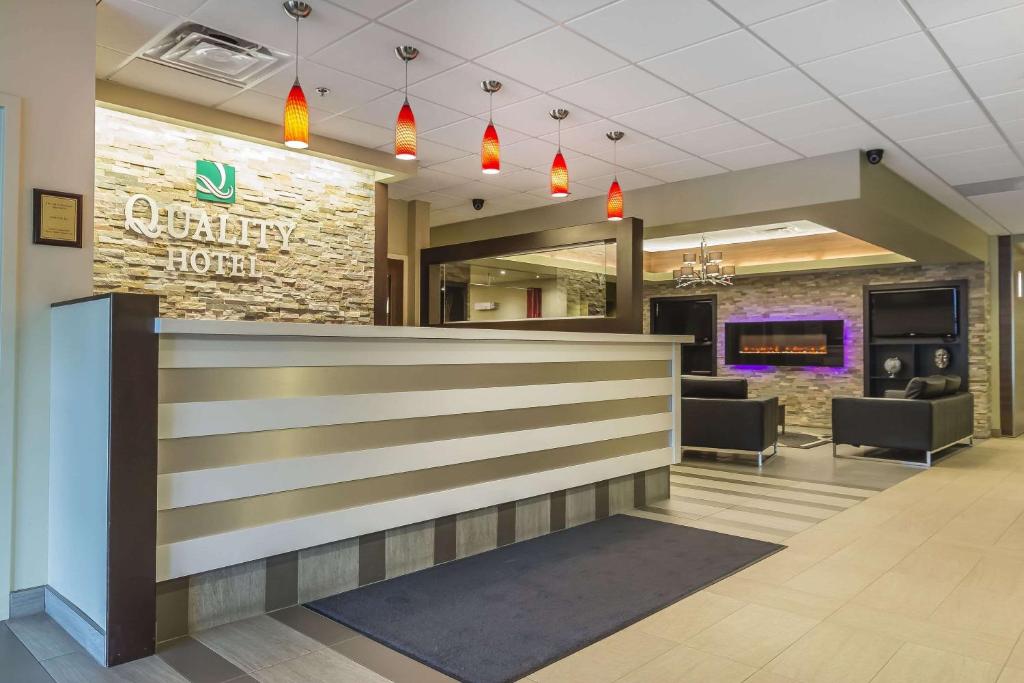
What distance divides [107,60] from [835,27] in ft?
14.9

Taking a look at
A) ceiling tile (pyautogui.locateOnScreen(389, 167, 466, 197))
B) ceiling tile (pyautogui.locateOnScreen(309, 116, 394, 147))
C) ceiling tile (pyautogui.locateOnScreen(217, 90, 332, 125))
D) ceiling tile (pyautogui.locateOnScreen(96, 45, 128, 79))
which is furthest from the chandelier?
ceiling tile (pyautogui.locateOnScreen(96, 45, 128, 79))

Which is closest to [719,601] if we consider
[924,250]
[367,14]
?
[367,14]

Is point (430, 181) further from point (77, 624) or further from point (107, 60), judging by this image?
point (77, 624)

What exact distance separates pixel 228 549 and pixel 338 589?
62cm

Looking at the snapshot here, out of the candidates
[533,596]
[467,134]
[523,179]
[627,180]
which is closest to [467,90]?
[467,134]

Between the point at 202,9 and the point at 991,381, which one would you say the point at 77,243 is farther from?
the point at 991,381

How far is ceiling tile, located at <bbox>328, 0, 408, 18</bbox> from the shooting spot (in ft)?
12.4

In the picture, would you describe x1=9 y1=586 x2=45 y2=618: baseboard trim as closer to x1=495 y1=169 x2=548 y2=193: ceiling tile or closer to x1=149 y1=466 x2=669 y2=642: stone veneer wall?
x1=149 y1=466 x2=669 y2=642: stone veneer wall

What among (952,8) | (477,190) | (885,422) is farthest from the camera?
(477,190)

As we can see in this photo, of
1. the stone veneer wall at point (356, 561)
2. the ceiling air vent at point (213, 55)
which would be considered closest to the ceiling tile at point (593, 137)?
the ceiling air vent at point (213, 55)

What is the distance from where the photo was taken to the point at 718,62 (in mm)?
4543

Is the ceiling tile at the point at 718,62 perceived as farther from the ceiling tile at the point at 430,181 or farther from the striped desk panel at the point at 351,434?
the ceiling tile at the point at 430,181

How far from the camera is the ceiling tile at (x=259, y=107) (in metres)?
5.24

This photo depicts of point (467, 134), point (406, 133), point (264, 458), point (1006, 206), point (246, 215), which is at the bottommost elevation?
point (264, 458)
